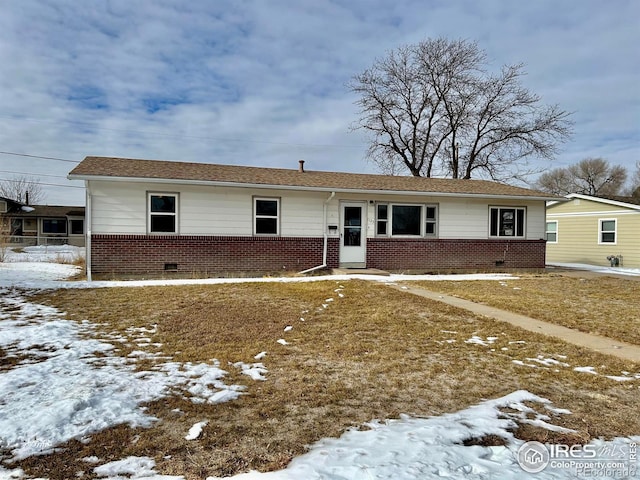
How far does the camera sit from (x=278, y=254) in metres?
13.3

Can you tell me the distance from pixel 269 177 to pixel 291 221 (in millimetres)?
1672

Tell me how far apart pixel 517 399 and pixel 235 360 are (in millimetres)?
2708

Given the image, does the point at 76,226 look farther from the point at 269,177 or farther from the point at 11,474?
the point at 11,474

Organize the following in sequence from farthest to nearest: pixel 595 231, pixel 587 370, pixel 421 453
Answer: pixel 595 231 → pixel 587 370 → pixel 421 453

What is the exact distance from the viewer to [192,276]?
1226 centimetres

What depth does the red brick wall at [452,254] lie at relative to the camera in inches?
562

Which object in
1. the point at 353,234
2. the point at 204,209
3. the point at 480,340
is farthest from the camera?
the point at 353,234

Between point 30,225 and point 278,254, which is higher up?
point 30,225

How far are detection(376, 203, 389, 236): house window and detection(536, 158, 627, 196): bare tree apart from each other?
39.5 m

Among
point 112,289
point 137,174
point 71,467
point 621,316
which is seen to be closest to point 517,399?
point 71,467

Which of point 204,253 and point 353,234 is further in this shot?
point 353,234

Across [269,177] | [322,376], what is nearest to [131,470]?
[322,376]

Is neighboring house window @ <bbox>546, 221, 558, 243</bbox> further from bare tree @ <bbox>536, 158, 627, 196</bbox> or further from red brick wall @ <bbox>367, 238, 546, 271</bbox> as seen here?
bare tree @ <bbox>536, 158, 627, 196</bbox>

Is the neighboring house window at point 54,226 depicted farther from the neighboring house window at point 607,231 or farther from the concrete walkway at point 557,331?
the neighboring house window at point 607,231
